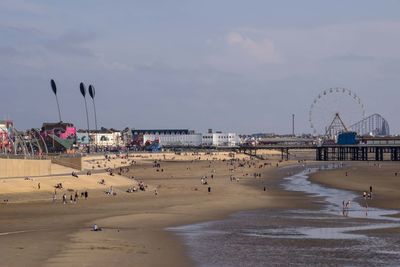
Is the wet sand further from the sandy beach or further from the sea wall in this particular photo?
the sea wall

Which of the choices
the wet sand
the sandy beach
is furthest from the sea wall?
the wet sand

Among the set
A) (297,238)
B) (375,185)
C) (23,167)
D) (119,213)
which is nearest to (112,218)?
(119,213)

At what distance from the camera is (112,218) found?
118 feet

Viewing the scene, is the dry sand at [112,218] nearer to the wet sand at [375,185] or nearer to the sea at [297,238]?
the sea at [297,238]

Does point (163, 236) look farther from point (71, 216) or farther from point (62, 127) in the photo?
point (62, 127)

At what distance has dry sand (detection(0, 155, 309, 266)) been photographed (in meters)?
24.0

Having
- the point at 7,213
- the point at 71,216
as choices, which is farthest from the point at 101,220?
the point at 7,213

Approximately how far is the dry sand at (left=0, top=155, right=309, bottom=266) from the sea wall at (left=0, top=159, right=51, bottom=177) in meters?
1.91

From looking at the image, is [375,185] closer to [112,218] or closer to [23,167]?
[23,167]

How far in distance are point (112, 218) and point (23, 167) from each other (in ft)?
65.4

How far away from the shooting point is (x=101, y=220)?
3500 cm

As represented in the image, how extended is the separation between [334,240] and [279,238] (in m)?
2.27

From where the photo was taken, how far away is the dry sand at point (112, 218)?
78.6ft

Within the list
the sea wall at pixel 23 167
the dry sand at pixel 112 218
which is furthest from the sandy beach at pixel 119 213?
the sea wall at pixel 23 167
